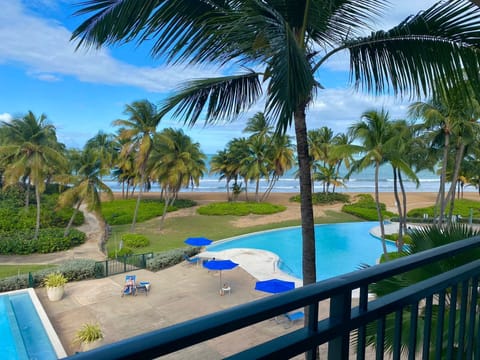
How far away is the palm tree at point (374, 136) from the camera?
453 inches

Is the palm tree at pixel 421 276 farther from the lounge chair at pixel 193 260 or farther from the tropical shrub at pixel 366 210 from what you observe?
the tropical shrub at pixel 366 210

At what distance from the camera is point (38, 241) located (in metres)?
16.0

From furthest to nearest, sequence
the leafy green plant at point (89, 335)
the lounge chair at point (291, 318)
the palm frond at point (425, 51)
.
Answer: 1. the lounge chair at point (291, 318)
2. the leafy green plant at point (89, 335)
3. the palm frond at point (425, 51)

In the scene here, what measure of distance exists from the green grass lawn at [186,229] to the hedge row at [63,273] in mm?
4469

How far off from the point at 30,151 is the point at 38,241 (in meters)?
4.92

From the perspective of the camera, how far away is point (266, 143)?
2766 cm

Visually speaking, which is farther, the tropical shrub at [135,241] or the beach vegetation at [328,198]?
the beach vegetation at [328,198]

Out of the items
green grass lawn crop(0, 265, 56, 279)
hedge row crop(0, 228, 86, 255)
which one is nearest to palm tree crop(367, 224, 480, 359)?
green grass lawn crop(0, 265, 56, 279)

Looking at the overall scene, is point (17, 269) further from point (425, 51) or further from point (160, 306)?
point (425, 51)

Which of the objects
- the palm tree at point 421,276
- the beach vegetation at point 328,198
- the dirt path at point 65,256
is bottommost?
the dirt path at point 65,256

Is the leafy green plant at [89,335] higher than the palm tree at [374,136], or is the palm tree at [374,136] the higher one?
the palm tree at [374,136]

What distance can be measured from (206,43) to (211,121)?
118cm

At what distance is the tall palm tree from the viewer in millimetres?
2385

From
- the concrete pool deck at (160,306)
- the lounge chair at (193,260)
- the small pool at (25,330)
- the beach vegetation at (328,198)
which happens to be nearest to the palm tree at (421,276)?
the concrete pool deck at (160,306)
